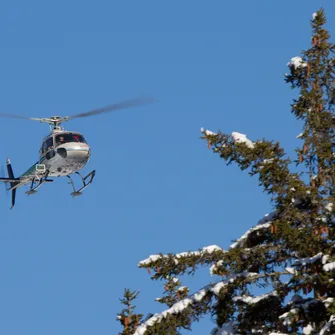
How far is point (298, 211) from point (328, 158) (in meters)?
1.68

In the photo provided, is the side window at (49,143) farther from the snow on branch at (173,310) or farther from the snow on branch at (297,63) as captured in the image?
the snow on branch at (173,310)

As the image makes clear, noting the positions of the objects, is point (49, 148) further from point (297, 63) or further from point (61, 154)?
point (297, 63)

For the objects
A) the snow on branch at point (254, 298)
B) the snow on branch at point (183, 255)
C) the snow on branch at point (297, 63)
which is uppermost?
the snow on branch at point (297, 63)

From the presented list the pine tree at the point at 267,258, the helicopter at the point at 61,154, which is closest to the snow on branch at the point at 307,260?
the pine tree at the point at 267,258

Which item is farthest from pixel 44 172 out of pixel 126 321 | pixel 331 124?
pixel 331 124

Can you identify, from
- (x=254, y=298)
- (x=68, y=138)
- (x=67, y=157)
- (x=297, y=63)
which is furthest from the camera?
(x=68, y=138)

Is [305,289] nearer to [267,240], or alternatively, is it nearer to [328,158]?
[267,240]

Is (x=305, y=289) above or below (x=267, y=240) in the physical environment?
below

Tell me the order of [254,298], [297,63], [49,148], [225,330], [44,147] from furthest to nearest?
[44,147], [49,148], [297,63], [254,298], [225,330]

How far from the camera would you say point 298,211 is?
19859 mm

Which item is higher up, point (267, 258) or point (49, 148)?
point (49, 148)

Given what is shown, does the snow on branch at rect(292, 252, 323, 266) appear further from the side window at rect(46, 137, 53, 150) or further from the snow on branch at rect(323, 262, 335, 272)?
the side window at rect(46, 137, 53, 150)

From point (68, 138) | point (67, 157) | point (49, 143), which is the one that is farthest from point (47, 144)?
point (67, 157)

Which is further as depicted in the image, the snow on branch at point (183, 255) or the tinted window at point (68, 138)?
the tinted window at point (68, 138)
